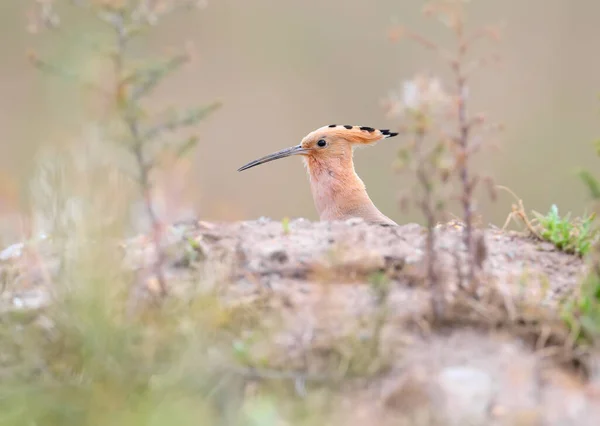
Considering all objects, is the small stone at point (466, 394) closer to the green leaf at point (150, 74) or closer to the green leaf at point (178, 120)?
the green leaf at point (178, 120)

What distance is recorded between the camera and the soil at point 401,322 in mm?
2301

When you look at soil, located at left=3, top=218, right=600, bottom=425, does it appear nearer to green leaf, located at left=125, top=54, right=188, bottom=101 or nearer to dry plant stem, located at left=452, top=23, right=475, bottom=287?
dry plant stem, located at left=452, top=23, right=475, bottom=287

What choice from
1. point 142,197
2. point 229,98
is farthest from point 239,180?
point 142,197

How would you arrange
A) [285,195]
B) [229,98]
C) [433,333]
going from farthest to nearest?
[229,98] < [285,195] < [433,333]

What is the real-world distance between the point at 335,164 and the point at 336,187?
0.36ft

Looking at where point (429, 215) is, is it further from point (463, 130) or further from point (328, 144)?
point (328, 144)

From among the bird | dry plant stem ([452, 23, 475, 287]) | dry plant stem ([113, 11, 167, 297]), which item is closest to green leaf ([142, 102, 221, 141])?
dry plant stem ([113, 11, 167, 297])

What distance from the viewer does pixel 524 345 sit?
2.52m

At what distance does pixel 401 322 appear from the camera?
257 centimetres

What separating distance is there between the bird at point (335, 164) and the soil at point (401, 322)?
1.69 metres

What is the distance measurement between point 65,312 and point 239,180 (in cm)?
535

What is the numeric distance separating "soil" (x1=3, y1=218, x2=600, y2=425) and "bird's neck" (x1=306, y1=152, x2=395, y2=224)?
1.65m

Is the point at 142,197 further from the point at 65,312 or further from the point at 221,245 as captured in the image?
the point at 221,245

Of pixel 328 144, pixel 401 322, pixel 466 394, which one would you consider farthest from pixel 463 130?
pixel 328 144
